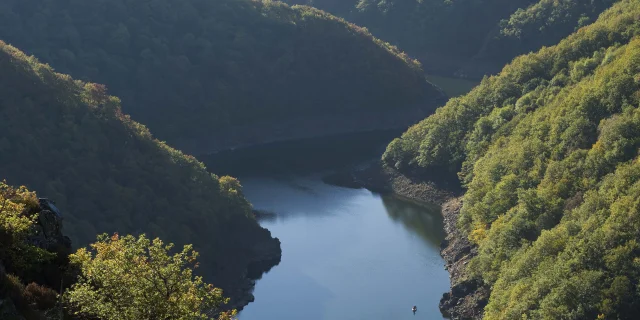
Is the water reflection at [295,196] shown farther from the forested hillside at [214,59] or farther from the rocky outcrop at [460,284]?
the forested hillside at [214,59]

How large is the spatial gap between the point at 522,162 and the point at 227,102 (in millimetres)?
73663

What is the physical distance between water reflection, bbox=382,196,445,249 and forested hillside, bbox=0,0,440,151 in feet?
135

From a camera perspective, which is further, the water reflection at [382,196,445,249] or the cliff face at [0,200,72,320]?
the water reflection at [382,196,445,249]

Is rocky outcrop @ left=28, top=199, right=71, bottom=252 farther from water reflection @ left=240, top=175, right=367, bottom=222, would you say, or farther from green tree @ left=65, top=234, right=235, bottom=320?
water reflection @ left=240, top=175, right=367, bottom=222

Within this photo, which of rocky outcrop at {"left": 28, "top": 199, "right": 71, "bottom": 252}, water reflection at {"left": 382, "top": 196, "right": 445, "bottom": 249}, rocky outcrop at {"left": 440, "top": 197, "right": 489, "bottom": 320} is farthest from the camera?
water reflection at {"left": 382, "top": 196, "right": 445, "bottom": 249}

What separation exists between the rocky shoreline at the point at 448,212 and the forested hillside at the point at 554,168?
5.25 ft

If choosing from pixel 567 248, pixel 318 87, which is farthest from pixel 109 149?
pixel 318 87

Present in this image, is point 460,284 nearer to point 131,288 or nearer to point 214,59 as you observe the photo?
point 131,288

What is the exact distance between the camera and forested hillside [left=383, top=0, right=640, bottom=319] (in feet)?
250

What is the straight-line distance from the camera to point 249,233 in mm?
110438

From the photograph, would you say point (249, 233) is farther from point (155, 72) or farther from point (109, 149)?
point (155, 72)

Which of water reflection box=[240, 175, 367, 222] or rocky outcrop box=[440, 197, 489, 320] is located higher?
water reflection box=[240, 175, 367, 222]

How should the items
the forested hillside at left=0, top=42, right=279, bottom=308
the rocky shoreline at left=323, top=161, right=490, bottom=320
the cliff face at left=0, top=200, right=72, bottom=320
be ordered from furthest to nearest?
1. the forested hillside at left=0, top=42, right=279, bottom=308
2. the rocky shoreline at left=323, top=161, right=490, bottom=320
3. the cliff face at left=0, top=200, right=72, bottom=320

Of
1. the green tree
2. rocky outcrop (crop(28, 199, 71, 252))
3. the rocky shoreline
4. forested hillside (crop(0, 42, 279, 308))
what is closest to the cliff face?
rocky outcrop (crop(28, 199, 71, 252))
